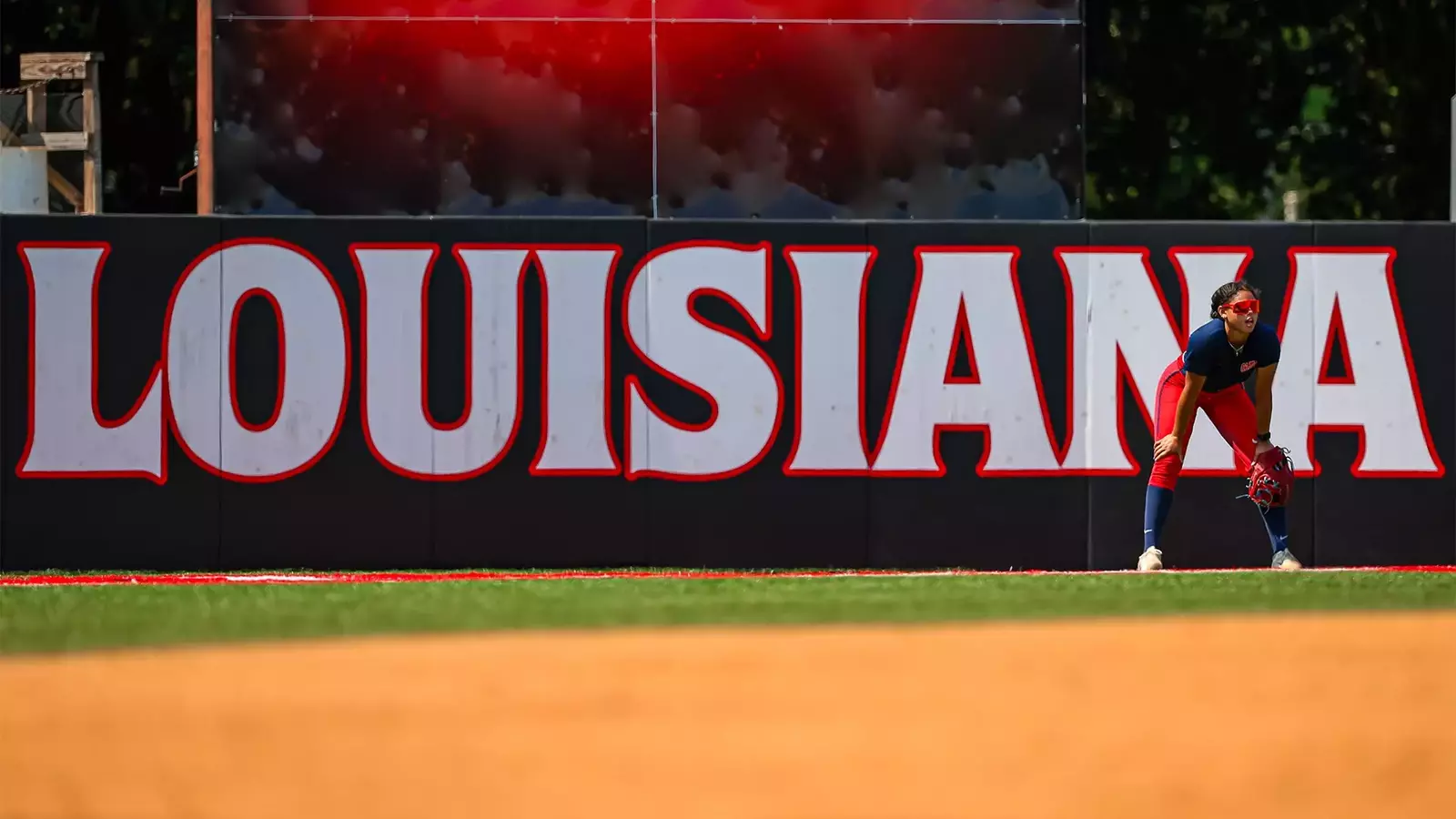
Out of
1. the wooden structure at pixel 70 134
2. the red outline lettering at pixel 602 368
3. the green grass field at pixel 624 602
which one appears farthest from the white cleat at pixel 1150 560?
A: the wooden structure at pixel 70 134

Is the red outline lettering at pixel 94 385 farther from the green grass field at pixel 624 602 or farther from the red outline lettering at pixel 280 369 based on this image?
the green grass field at pixel 624 602

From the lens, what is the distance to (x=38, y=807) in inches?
183

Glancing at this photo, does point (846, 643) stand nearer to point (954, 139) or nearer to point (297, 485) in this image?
point (297, 485)

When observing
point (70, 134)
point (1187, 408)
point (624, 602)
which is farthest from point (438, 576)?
point (70, 134)

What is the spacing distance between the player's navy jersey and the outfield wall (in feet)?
5.78

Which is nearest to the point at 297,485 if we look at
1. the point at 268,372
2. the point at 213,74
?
the point at 268,372

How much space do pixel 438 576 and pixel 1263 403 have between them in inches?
200

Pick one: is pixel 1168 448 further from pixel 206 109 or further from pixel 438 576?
pixel 206 109

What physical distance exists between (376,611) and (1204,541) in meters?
6.64

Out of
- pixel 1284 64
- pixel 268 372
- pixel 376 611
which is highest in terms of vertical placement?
pixel 1284 64

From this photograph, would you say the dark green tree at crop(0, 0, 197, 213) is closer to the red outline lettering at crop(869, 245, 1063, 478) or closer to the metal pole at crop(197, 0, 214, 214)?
the metal pole at crop(197, 0, 214, 214)

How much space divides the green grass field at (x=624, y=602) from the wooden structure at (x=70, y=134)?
6162 mm

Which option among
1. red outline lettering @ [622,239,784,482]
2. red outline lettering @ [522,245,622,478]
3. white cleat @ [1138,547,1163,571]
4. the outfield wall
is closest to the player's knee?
white cleat @ [1138,547,1163,571]

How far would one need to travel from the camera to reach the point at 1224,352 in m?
12.0
